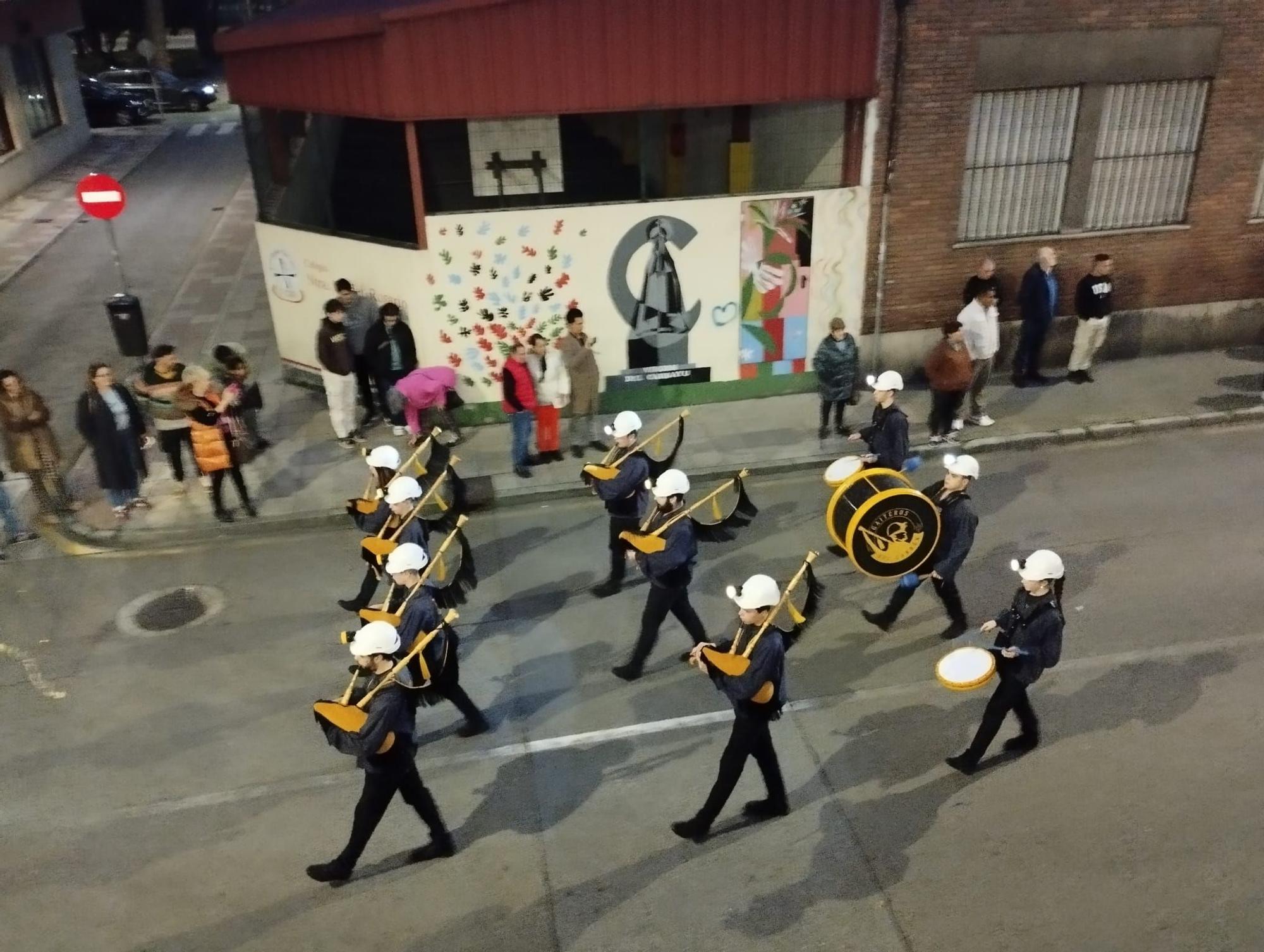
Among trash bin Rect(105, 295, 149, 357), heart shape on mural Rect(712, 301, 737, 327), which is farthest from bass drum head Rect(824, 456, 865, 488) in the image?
trash bin Rect(105, 295, 149, 357)

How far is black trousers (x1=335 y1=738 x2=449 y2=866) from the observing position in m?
6.20

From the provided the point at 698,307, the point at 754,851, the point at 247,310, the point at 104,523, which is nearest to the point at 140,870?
the point at 754,851

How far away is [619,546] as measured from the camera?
9258 millimetres

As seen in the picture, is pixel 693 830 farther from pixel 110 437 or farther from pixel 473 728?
pixel 110 437

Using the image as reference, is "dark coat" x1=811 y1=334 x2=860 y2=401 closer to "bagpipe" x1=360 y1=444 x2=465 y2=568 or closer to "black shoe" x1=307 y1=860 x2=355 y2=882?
"bagpipe" x1=360 y1=444 x2=465 y2=568

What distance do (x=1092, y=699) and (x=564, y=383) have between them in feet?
20.3

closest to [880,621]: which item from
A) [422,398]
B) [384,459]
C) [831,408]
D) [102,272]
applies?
[831,408]

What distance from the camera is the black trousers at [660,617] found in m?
7.92

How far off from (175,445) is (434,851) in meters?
6.29

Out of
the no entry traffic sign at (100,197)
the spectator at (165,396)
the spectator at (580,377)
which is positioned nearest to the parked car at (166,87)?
the no entry traffic sign at (100,197)

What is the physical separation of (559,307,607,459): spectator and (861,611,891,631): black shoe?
169 inches

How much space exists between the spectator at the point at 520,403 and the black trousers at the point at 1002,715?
5.88 metres

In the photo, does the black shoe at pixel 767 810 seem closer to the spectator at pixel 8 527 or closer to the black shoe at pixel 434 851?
the black shoe at pixel 434 851

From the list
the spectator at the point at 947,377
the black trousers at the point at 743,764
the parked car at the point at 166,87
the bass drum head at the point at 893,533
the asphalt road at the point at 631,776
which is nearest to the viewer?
the asphalt road at the point at 631,776
